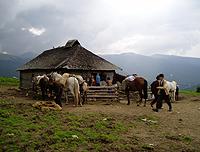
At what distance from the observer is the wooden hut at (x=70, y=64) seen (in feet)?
92.4

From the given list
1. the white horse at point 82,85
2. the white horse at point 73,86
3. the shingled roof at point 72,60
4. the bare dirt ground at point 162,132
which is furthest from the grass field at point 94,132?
the shingled roof at point 72,60

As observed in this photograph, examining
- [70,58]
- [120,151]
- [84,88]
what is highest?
[70,58]

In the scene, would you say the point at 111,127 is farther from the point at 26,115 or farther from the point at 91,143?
the point at 26,115

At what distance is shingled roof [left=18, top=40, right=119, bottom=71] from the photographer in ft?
93.2

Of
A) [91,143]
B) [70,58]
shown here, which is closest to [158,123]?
[91,143]

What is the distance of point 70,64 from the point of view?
91.3 ft

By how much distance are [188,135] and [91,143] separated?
4247 mm

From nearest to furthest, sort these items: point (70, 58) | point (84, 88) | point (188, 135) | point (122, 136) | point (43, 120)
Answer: point (122, 136)
point (188, 135)
point (43, 120)
point (84, 88)
point (70, 58)

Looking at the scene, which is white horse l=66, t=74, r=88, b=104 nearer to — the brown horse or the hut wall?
the brown horse

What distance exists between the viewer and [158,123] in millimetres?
14648

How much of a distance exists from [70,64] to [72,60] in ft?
3.45

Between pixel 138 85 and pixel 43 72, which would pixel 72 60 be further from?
pixel 138 85

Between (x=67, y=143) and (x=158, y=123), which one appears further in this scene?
(x=158, y=123)

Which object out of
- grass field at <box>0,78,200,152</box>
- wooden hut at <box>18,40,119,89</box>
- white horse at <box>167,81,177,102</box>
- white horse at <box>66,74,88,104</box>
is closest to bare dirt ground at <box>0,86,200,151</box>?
grass field at <box>0,78,200,152</box>
